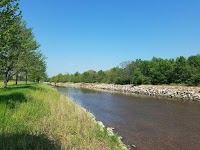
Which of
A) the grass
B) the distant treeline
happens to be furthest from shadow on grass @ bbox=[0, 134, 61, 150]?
the distant treeline

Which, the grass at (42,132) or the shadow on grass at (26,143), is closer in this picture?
the shadow on grass at (26,143)

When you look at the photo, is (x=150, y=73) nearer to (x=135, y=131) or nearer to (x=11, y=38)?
(x=135, y=131)

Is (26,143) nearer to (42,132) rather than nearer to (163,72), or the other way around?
(42,132)

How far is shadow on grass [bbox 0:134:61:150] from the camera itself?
30.6ft

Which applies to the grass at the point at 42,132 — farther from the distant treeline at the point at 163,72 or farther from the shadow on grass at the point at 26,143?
the distant treeline at the point at 163,72

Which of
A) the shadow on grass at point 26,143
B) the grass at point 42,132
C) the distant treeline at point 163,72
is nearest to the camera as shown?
the shadow on grass at point 26,143

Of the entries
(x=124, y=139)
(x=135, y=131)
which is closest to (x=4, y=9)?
(x=124, y=139)

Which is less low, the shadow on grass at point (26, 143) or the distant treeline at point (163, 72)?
the distant treeline at point (163, 72)

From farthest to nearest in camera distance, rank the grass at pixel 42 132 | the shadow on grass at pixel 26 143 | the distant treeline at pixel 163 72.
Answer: the distant treeline at pixel 163 72 < the grass at pixel 42 132 < the shadow on grass at pixel 26 143

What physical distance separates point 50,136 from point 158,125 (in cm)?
1376

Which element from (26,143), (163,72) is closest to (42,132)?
(26,143)

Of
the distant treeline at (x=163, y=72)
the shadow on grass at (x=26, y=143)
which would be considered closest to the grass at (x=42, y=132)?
the shadow on grass at (x=26, y=143)

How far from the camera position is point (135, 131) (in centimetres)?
1955

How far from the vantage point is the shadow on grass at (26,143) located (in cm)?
932
